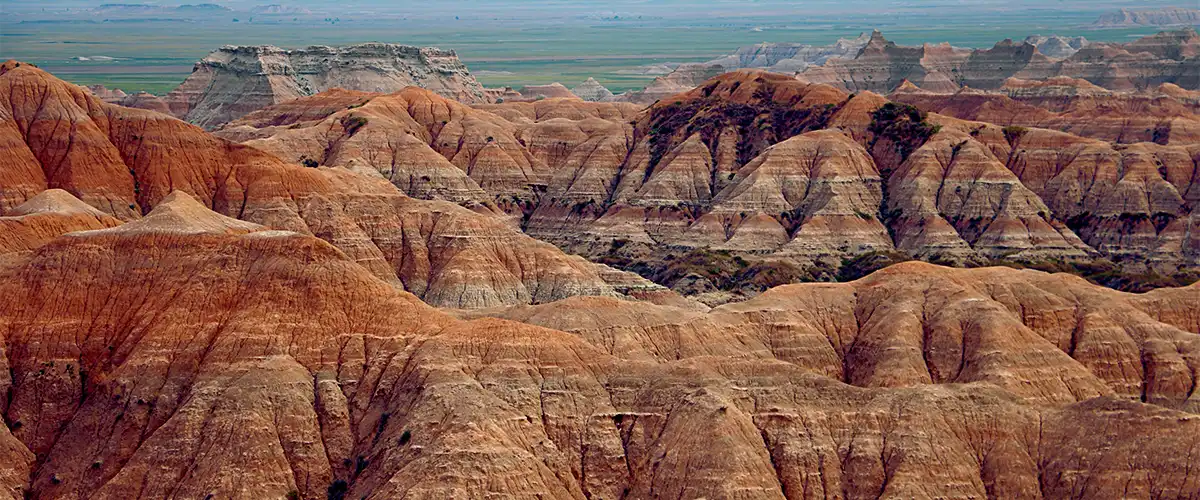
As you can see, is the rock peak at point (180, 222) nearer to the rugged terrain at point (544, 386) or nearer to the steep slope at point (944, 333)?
the rugged terrain at point (544, 386)

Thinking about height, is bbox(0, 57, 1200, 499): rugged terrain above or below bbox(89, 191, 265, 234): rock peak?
below

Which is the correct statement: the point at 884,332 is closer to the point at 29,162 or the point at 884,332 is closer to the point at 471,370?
the point at 471,370

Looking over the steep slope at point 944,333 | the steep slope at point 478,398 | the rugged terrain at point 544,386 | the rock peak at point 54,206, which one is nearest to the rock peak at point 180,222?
the rugged terrain at point 544,386

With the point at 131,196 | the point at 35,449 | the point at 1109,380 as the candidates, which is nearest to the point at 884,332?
the point at 1109,380

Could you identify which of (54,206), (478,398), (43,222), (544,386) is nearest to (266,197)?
(54,206)

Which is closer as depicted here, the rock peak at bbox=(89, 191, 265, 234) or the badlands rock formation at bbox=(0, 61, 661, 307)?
the rock peak at bbox=(89, 191, 265, 234)

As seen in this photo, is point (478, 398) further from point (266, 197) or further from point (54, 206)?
point (266, 197)

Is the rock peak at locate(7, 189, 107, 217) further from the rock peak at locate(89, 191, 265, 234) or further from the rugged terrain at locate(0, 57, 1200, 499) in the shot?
the rock peak at locate(89, 191, 265, 234)

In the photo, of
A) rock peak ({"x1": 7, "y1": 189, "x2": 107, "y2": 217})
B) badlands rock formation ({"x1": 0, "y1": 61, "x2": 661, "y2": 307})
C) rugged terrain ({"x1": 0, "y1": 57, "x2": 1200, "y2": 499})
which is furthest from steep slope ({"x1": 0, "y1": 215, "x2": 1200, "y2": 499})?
badlands rock formation ({"x1": 0, "y1": 61, "x2": 661, "y2": 307})
